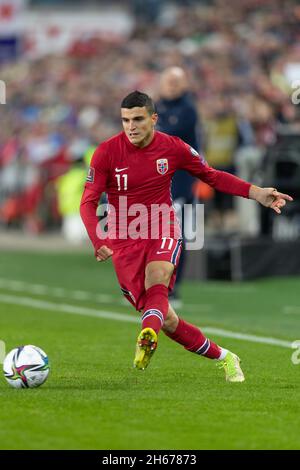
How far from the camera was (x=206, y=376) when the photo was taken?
31.6 ft

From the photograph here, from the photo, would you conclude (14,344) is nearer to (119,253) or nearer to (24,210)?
(119,253)

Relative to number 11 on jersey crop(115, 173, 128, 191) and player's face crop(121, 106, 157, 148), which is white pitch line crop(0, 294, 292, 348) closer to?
number 11 on jersey crop(115, 173, 128, 191)

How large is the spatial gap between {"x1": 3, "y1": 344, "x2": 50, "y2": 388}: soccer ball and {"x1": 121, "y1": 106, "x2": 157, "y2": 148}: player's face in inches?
63.0

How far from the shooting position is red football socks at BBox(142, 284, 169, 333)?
29.1ft

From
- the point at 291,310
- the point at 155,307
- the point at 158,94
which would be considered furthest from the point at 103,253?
the point at 158,94

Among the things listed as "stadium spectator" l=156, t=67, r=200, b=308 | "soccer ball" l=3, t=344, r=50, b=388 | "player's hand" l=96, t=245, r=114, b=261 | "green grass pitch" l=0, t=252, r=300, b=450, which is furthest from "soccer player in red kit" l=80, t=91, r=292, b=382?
"stadium spectator" l=156, t=67, r=200, b=308

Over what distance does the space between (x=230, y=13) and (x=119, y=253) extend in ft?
63.2

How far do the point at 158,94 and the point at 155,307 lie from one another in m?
15.3

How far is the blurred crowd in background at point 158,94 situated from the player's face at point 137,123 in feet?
36.3

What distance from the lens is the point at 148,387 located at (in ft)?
29.3

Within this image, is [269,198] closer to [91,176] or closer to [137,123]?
[137,123]

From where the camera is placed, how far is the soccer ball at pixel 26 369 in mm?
8758

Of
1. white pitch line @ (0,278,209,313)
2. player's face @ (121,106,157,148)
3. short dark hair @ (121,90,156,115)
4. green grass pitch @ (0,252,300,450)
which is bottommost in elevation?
green grass pitch @ (0,252,300,450)

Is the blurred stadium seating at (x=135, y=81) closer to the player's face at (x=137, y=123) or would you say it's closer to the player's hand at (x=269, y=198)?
the player's hand at (x=269, y=198)
